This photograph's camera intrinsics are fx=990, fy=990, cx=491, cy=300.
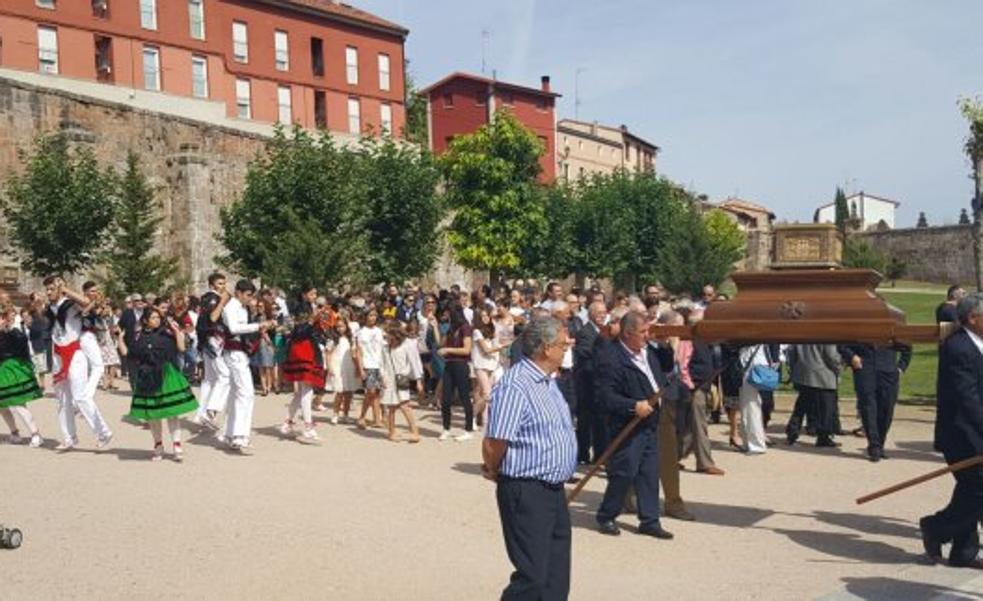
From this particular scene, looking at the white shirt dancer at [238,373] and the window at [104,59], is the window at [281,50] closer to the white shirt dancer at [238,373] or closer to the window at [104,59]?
the window at [104,59]

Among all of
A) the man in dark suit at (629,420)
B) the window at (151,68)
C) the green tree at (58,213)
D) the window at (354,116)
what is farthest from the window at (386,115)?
the man in dark suit at (629,420)

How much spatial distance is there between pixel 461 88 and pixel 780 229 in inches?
2252

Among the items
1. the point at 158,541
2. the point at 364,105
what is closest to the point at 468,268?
the point at 364,105

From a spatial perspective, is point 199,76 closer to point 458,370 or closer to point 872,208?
point 458,370

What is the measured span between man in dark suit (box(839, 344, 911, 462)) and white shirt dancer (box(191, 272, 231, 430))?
23.2 ft

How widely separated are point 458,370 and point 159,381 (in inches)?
156

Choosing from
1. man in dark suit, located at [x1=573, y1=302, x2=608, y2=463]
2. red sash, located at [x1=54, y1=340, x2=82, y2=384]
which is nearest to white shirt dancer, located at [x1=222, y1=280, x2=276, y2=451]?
red sash, located at [x1=54, y1=340, x2=82, y2=384]

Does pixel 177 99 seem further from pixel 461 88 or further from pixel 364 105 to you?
pixel 461 88

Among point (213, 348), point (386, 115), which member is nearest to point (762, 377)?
point (213, 348)

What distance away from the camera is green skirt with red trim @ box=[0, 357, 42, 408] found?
11617mm

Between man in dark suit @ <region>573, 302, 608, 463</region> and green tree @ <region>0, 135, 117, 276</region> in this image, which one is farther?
green tree @ <region>0, 135, 117, 276</region>

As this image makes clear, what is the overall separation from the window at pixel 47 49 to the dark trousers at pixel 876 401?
1497 inches

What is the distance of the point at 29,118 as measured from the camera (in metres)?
29.4

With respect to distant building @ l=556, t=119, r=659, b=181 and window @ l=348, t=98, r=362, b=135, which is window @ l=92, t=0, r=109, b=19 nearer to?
window @ l=348, t=98, r=362, b=135
